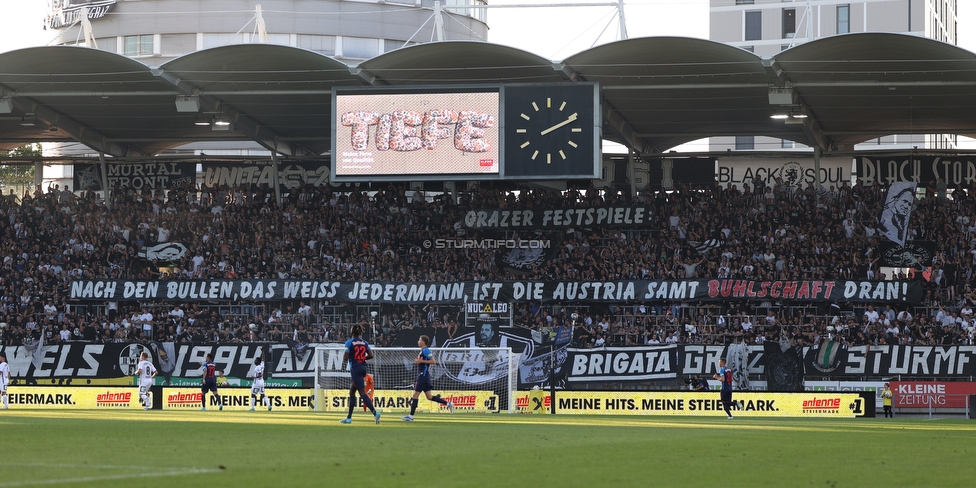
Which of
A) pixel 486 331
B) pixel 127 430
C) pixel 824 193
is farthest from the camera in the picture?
pixel 824 193

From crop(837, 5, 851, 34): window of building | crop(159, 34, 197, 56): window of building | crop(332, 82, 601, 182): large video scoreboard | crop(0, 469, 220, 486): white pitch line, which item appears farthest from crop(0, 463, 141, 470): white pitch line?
crop(837, 5, 851, 34): window of building

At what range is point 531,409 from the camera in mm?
33344

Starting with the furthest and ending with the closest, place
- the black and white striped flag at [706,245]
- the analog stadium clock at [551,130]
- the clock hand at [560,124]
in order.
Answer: the black and white striped flag at [706,245] < the clock hand at [560,124] < the analog stadium clock at [551,130]

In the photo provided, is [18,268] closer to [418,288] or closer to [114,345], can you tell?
[114,345]

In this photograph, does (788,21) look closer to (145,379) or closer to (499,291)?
(499,291)

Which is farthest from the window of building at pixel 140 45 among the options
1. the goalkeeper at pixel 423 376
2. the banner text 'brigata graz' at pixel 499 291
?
the goalkeeper at pixel 423 376

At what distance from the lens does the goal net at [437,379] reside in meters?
32.8

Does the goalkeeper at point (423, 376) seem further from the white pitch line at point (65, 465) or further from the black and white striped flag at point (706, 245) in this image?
the black and white striped flag at point (706, 245)

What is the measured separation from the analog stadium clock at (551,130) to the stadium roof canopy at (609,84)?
93 centimetres

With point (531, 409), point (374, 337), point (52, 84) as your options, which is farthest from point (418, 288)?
point (52, 84)

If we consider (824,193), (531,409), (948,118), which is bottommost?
(531,409)

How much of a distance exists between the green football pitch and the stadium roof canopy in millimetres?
18847

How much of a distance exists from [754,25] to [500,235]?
189 ft

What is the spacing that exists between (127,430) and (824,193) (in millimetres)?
32728
